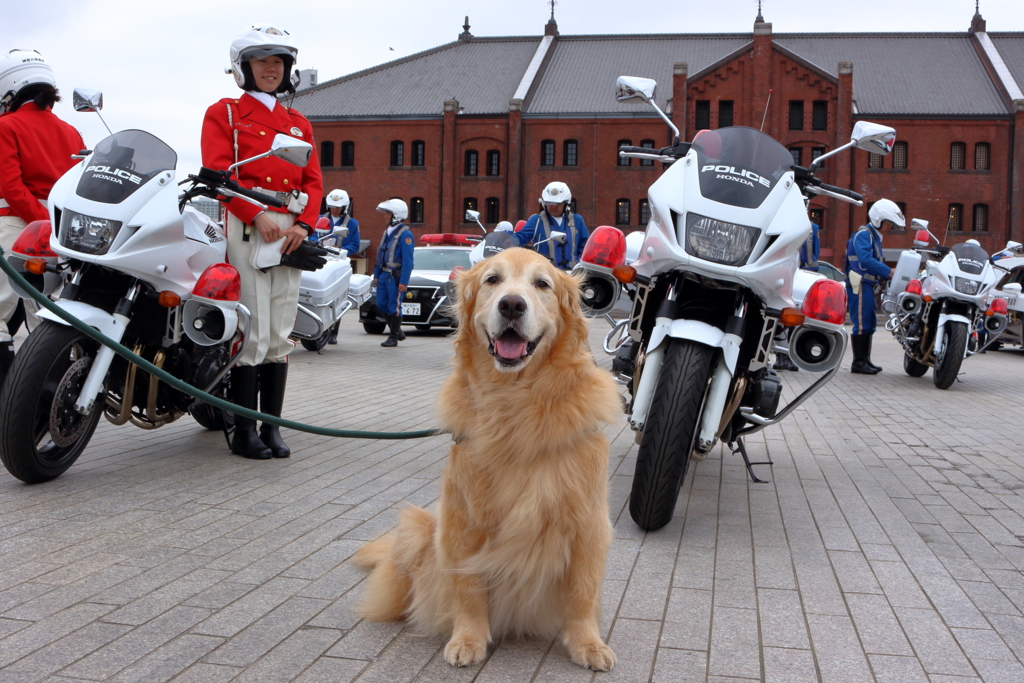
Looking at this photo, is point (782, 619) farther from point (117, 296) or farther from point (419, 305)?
point (419, 305)

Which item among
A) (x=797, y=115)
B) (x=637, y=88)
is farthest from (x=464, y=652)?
(x=797, y=115)

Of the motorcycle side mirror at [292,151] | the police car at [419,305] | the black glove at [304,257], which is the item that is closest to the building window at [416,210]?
the police car at [419,305]

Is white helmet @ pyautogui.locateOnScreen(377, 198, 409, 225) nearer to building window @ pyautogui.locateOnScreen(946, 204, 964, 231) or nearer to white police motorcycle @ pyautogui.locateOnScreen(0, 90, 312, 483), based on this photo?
white police motorcycle @ pyautogui.locateOnScreen(0, 90, 312, 483)

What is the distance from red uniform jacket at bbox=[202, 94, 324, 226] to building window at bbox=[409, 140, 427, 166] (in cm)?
4980

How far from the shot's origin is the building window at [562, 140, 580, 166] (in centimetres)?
5250

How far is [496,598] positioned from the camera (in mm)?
2834

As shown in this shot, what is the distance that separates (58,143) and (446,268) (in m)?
13.7

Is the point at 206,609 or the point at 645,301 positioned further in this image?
the point at 645,301

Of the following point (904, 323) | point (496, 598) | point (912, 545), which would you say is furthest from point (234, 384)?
point (904, 323)

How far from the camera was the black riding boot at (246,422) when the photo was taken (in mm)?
5676

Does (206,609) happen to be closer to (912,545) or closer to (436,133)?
(912,545)

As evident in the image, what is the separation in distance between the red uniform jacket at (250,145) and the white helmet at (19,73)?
4.28 ft

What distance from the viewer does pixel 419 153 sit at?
54781 mm

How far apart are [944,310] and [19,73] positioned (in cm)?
1036
